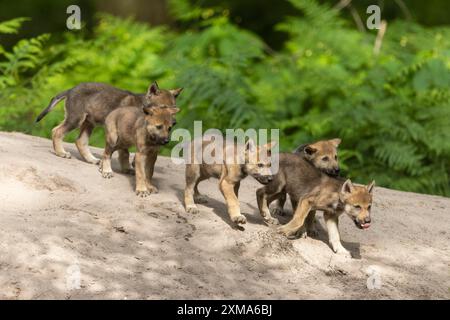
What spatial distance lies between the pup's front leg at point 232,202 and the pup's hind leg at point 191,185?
0.40 m

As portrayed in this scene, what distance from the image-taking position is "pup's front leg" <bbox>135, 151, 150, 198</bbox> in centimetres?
923

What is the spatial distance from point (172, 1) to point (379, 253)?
470 inches

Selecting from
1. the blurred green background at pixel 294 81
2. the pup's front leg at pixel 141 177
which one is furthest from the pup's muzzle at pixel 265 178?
the blurred green background at pixel 294 81

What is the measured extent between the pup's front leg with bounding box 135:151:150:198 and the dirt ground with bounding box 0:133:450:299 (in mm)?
107

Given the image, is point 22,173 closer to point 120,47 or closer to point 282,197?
point 282,197

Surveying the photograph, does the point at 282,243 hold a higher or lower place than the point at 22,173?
lower

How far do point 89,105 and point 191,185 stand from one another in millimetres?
2156

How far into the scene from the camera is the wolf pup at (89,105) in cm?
1043

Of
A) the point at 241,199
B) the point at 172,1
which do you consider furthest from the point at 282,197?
the point at 172,1

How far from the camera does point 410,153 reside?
526 inches

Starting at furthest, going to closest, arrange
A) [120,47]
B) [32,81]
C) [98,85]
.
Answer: [120,47] < [32,81] < [98,85]

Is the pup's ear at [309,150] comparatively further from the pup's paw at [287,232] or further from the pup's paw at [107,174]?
the pup's paw at [107,174]

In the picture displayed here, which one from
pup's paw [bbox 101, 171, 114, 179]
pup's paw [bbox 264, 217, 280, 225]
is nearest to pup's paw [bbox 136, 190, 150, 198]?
pup's paw [bbox 101, 171, 114, 179]

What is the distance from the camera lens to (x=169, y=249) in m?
7.87
